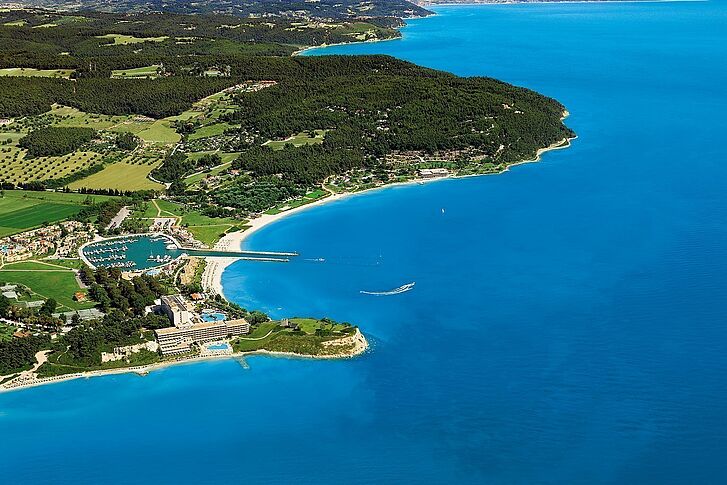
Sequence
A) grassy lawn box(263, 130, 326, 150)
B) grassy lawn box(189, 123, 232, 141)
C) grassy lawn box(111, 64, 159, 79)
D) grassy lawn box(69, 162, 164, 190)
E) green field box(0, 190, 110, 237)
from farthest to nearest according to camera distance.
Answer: grassy lawn box(111, 64, 159, 79) → grassy lawn box(189, 123, 232, 141) → grassy lawn box(263, 130, 326, 150) → grassy lawn box(69, 162, 164, 190) → green field box(0, 190, 110, 237)

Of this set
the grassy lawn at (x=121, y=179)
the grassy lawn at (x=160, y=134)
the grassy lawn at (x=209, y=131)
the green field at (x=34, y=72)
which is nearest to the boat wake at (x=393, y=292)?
the grassy lawn at (x=121, y=179)

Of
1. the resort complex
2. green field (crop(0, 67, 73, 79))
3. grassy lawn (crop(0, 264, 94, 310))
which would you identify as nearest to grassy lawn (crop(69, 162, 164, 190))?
grassy lawn (crop(0, 264, 94, 310))

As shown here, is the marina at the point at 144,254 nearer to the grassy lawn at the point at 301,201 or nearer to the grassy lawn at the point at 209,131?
the grassy lawn at the point at 301,201

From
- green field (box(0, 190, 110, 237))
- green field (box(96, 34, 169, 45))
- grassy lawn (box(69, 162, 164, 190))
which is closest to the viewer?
green field (box(0, 190, 110, 237))

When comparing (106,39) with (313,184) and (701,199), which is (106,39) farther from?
(701,199)

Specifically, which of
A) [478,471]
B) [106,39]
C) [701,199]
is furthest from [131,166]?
[106,39]

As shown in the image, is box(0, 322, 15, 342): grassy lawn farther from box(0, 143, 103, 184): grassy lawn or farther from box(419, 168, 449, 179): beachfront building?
box(419, 168, 449, 179): beachfront building
